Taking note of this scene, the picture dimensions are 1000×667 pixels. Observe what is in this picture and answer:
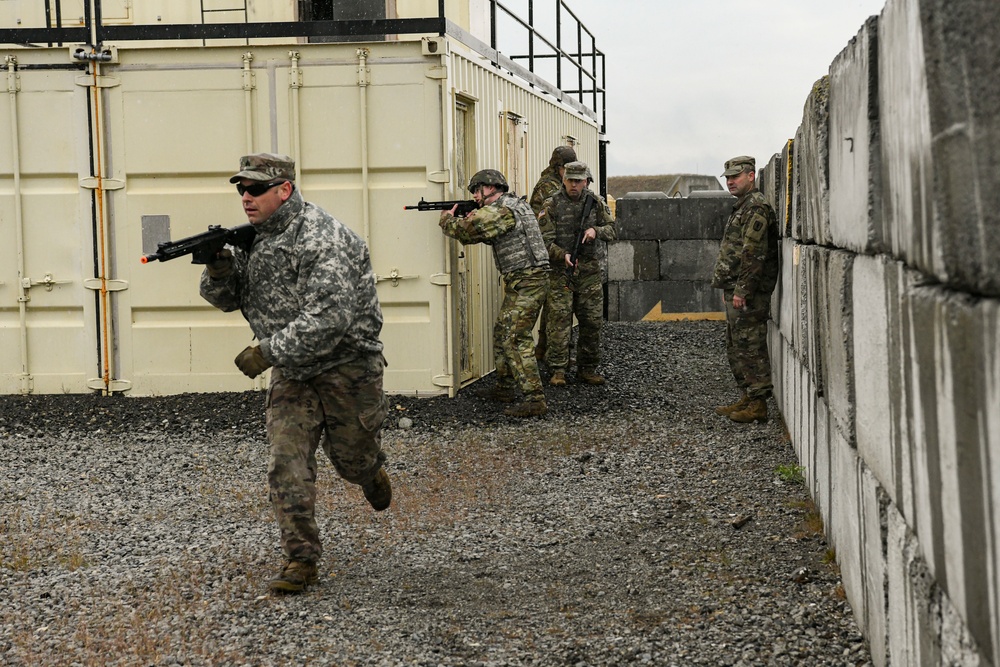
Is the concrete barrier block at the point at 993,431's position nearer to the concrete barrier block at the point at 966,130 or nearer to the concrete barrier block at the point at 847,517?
the concrete barrier block at the point at 966,130

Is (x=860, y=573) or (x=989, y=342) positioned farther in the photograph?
(x=860, y=573)

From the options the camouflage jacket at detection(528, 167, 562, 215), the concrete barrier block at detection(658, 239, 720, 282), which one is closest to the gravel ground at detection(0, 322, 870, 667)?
the camouflage jacket at detection(528, 167, 562, 215)

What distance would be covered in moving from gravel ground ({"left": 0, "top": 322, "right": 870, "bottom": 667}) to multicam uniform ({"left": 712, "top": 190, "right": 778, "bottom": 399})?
44 cm

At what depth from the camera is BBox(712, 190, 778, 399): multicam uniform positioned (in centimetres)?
814

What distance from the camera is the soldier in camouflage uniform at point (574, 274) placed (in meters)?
10.3

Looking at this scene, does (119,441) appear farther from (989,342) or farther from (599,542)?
(989,342)

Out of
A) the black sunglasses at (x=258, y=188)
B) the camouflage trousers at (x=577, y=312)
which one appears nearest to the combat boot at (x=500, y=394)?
the camouflage trousers at (x=577, y=312)

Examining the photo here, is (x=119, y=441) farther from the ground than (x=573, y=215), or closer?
closer

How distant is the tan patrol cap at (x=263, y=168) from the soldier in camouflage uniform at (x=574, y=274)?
17.5 ft

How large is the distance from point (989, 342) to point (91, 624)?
3.59 metres

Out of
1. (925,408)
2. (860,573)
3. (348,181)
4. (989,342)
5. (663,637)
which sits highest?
(348,181)

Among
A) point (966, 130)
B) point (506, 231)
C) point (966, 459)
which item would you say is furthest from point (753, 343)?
point (966, 130)

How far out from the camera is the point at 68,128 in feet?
29.7

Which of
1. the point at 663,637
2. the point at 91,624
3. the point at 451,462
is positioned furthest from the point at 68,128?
the point at 663,637
